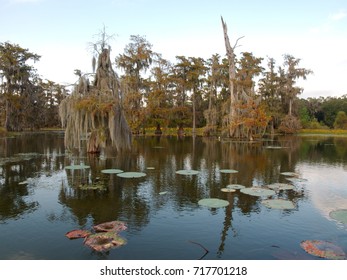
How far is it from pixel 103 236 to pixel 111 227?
55 centimetres

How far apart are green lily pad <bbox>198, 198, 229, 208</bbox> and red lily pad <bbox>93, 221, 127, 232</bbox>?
257 centimetres

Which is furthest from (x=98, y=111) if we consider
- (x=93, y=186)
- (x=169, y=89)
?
(x=169, y=89)

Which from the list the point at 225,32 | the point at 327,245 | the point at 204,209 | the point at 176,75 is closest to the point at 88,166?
the point at 204,209

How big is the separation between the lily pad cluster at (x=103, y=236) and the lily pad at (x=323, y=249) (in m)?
3.43

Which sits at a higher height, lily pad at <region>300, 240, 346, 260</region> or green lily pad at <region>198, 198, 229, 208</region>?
green lily pad at <region>198, 198, 229, 208</region>

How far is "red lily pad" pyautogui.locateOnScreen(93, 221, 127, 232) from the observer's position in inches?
255

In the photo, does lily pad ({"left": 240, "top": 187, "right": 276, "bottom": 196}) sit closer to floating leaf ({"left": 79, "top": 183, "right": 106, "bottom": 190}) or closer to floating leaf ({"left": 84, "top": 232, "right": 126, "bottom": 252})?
floating leaf ({"left": 79, "top": 183, "right": 106, "bottom": 190})

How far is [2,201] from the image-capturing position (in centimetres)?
875

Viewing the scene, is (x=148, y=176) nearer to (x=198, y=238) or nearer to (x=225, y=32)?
(x=198, y=238)

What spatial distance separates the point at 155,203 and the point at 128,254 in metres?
3.29

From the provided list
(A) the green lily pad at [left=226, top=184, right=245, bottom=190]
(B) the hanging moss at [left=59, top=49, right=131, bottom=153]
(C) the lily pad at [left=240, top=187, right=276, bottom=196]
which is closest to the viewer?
(C) the lily pad at [left=240, top=187, right=276, bottom=196]

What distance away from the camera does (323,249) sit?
561 centimetres

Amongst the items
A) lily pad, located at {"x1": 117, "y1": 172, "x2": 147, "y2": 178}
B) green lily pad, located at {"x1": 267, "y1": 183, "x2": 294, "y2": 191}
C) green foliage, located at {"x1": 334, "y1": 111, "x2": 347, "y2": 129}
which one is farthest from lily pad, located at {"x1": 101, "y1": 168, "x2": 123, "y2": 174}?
green foliage, located at {"x1": 334, "y1": 111, "x2": 347, "y2": 129}

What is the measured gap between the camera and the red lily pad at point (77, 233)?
6.18 metres
